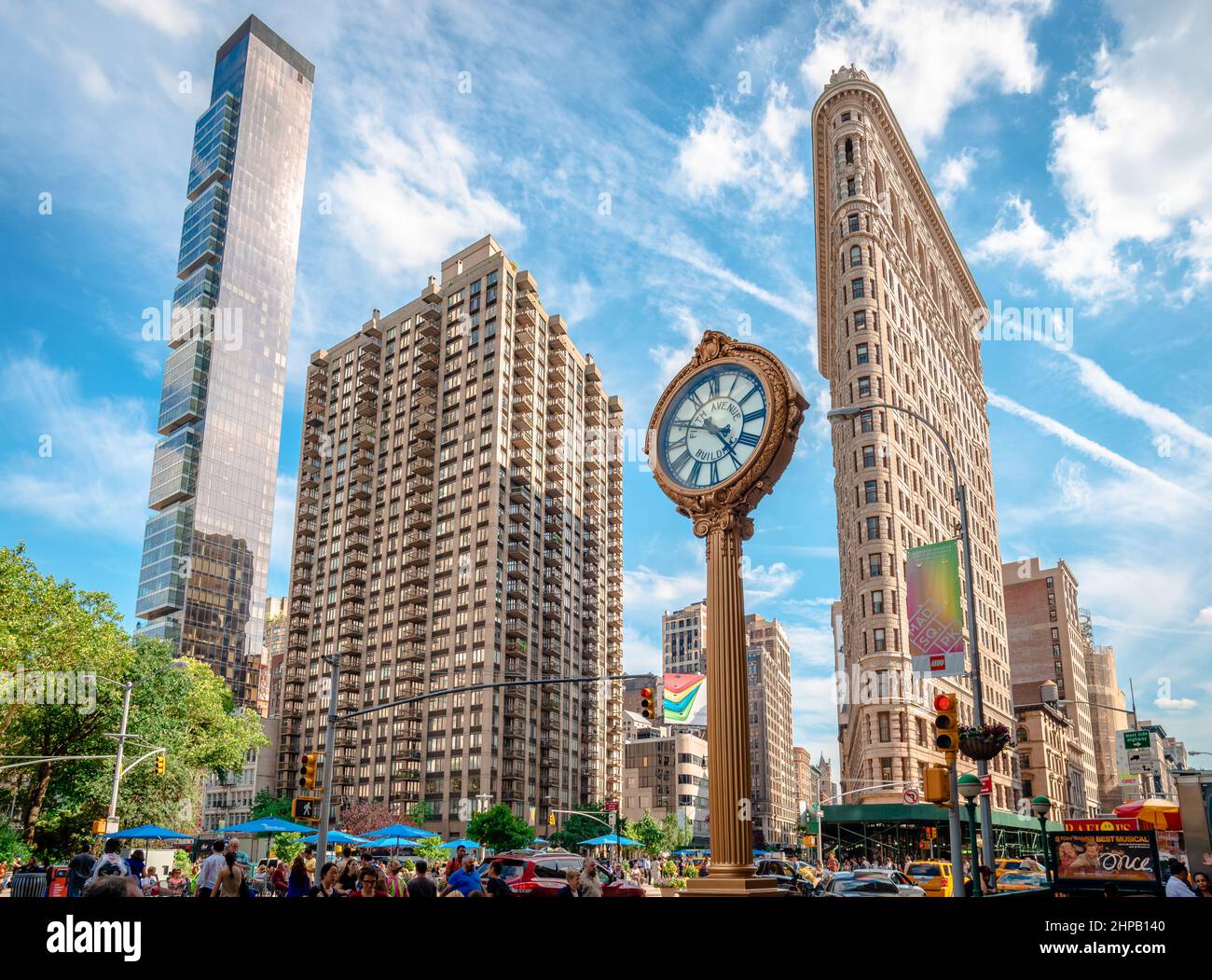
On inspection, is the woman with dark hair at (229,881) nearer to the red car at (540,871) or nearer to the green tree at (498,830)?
the red car at (540,871)

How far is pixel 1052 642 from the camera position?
12912 cm

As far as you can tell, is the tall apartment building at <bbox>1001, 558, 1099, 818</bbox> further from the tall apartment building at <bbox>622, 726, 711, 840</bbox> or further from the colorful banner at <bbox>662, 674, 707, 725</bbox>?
the colorful banner at <bbox>662, 674, 707, 725</bbox>

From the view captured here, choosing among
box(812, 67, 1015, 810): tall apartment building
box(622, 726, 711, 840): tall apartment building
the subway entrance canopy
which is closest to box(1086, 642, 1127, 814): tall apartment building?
box(622, 726, 711, 840): tall apartment building

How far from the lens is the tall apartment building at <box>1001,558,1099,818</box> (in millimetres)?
125875

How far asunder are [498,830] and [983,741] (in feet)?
246

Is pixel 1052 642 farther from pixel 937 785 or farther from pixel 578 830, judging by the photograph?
pixel 937 785

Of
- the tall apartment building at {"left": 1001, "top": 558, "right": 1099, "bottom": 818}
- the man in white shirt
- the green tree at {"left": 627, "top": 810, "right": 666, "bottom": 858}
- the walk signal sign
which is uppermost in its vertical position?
the tall apartment building at {"left": 1001, "top": 558, "right": 1099, "bottom": 818}

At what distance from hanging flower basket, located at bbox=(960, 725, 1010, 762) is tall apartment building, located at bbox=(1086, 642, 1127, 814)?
490 ft

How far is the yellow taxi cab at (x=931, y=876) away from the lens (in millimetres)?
26598

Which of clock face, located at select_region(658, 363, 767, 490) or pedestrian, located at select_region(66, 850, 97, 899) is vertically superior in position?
clock face, located at select_region(658, 363, 767, 490)

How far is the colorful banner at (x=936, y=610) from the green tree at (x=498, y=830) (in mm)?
74569

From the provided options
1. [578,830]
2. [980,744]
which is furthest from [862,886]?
[578,830]
